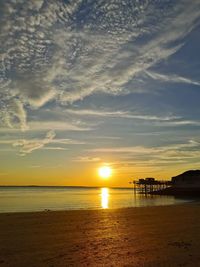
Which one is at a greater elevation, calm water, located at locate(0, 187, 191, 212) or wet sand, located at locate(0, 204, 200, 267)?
calm water, located at locate(0, 187, 191, 212)

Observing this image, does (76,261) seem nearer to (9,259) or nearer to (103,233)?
(9,259)

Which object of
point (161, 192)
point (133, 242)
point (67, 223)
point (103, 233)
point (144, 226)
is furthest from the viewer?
point (161, 192)

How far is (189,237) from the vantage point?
1242 cm

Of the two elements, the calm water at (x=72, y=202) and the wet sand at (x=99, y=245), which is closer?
the wet sand at (x=99, y=245)

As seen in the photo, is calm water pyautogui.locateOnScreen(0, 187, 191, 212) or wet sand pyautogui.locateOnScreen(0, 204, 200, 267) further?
calm water pyautogui.locateOnScreen(0, 187, 191, 212)

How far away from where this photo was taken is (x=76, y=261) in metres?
8.82

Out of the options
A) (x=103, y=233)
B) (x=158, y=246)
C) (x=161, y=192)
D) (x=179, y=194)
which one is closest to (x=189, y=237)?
(x=158, y=246)

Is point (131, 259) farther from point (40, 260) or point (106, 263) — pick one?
point (40, 260)

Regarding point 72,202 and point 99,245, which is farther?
point 72,202

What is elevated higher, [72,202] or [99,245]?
[72,202]

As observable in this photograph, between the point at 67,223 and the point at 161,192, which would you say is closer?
the point at 67,223

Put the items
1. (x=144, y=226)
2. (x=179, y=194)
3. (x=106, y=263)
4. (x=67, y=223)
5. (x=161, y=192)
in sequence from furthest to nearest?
(x=161, y=192), (x=179, y=194), (x=67, y=223), (x=144, y=226), (x=106, y=263)

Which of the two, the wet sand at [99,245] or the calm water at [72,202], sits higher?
the calm water at [72,202]

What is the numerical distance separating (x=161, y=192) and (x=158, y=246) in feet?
271
